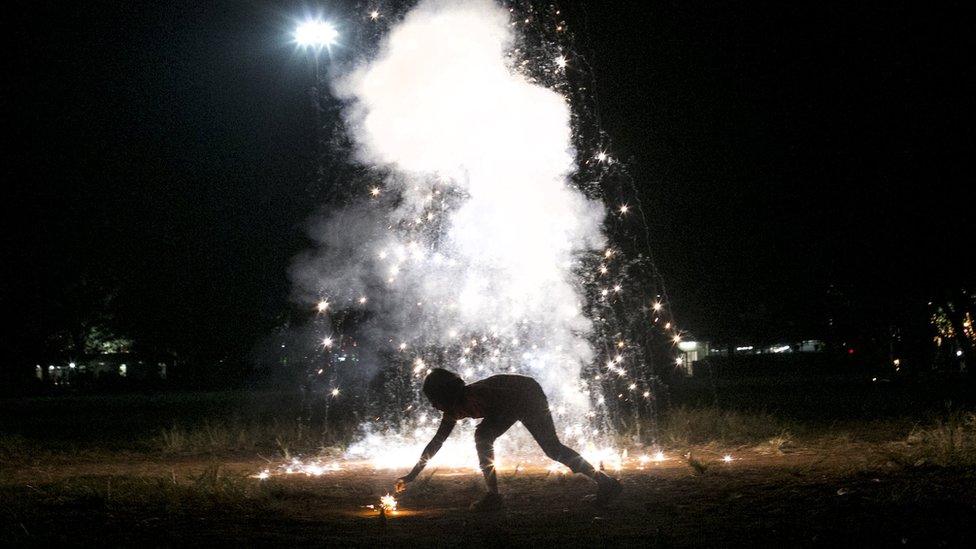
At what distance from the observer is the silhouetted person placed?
23.6 feet

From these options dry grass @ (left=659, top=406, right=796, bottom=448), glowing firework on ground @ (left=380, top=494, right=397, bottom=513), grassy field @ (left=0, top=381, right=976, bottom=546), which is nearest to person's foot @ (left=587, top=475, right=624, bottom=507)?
grassy field @ (left=0, top=381, right=976, bottom=546)

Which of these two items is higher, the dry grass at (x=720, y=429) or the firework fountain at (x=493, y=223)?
the firework fountain at (x=493, y=223)

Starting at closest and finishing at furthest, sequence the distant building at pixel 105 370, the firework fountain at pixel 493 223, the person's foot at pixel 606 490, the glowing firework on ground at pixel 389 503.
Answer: the person's foot at pixel 606 490 → the glowing firework on ground at pixel 389 503 → the firework fountain at pixel 493 223 → the distant building at pixel 105 370

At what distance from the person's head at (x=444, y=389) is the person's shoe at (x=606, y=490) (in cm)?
131

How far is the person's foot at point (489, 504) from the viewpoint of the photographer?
731cm

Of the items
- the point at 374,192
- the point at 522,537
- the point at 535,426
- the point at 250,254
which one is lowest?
the point at 522,537

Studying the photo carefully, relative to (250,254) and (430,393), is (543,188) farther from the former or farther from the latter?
(250,254)

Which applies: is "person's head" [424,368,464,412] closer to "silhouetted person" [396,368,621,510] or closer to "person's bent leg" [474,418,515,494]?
"silhouetted person" [396,368,621,510]

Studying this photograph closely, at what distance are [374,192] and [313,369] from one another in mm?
32385

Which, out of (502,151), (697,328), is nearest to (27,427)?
(502,151)

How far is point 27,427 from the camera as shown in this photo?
1967cm

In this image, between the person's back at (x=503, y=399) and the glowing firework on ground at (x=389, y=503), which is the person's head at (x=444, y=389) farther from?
the glowing firework on ground at (x=389, y=503)

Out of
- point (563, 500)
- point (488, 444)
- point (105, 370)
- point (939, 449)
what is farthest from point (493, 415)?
point (105, 370)

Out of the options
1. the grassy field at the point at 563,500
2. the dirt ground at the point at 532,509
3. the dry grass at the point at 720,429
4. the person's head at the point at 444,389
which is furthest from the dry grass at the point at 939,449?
Result: the person's head at the point at 444,389
